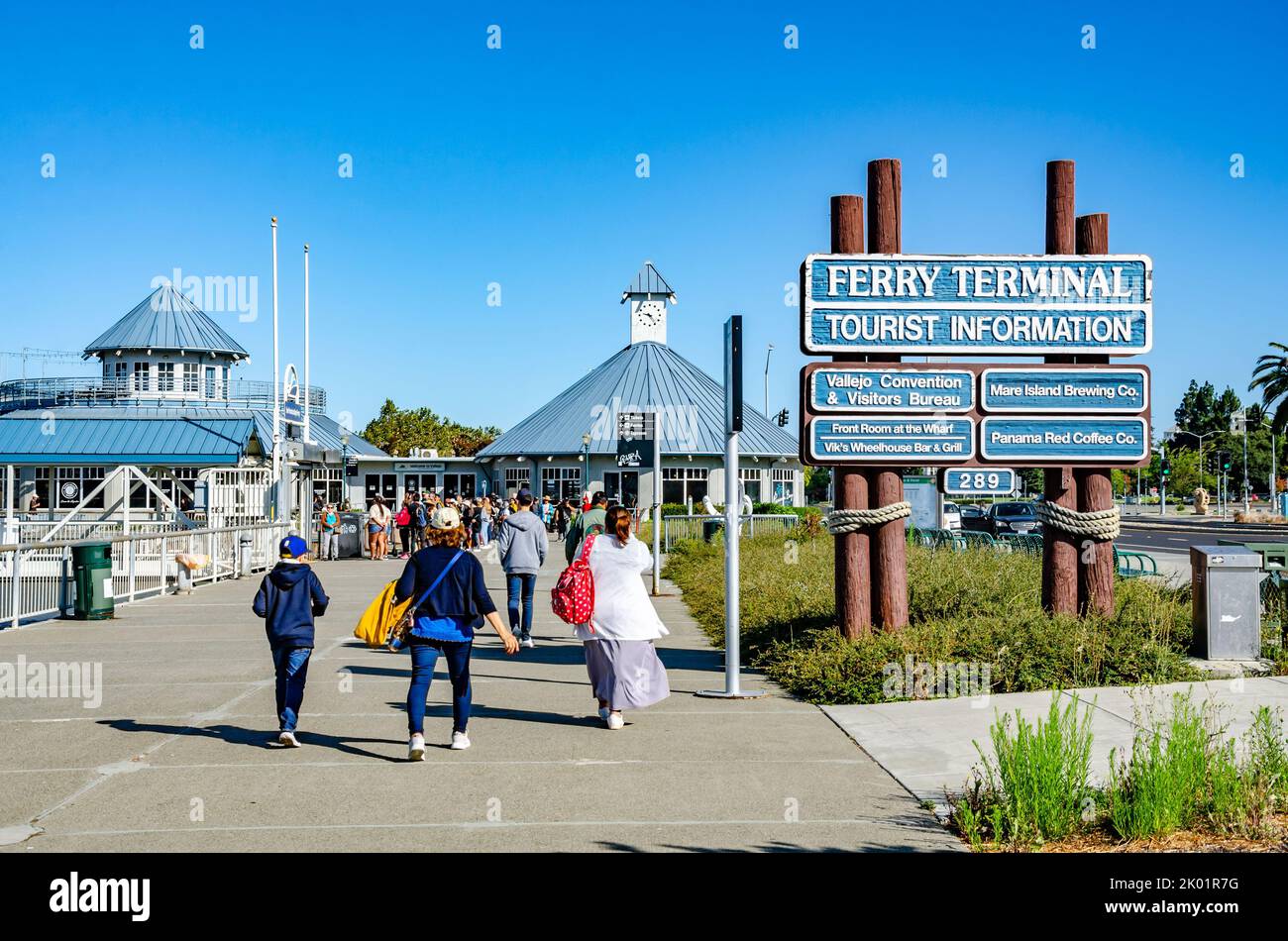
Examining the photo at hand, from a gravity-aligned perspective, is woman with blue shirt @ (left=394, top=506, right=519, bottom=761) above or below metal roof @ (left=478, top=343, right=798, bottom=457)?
below

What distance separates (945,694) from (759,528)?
21.9 meters

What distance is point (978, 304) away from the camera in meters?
11.6

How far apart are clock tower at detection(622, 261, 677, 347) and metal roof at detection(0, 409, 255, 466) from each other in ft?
73.0

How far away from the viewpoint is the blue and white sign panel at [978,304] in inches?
452

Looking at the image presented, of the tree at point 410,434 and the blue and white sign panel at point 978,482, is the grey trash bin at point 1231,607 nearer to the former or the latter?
the blue and white sign panel at point 978,482

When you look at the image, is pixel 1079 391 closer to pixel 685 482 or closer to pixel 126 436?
pixel 126 436

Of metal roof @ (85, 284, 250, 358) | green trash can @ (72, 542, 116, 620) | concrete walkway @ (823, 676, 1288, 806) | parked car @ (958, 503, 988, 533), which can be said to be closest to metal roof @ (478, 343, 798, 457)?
parked car @ (958, 503, 988, 533)

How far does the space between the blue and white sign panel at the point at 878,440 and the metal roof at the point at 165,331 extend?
4722cm

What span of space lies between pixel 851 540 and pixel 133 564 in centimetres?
1295

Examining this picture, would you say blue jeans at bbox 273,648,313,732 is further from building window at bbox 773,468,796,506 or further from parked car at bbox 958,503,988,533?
building window at bbox 773,468,796,506

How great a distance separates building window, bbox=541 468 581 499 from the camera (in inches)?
2234
